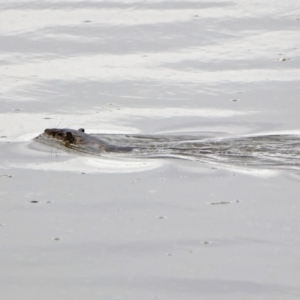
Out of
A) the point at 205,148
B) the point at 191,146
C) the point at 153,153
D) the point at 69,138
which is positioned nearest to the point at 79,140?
the point at 69,138

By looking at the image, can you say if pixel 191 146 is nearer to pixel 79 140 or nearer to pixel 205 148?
pixel 205 148

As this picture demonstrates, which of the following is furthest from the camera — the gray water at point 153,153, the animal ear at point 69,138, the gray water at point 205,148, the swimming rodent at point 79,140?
the animal ear at point 69,138

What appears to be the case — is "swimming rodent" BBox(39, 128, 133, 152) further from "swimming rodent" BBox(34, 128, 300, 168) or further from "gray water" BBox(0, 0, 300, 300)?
"gray water" BBox(0, 0, 300, 300)

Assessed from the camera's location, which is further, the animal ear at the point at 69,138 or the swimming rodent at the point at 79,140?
the animal ear at the point at 69,138

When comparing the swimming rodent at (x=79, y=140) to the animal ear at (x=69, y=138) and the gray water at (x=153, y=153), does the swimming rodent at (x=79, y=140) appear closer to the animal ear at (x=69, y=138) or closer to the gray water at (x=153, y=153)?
the animal ear at (x=69, y=138)

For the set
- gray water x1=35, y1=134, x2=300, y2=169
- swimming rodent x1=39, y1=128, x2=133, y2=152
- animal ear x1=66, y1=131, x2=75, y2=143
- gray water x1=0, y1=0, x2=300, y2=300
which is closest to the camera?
gray water x1=0, y1=0, x2=300, y2=300

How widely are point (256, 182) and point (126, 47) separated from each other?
4.67 m

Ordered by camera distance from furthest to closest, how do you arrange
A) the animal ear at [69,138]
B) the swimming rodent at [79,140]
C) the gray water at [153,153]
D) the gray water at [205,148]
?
1. the animal ear at [69,138]
2. the swimming rodent at [79,140]
3. the gray water at [205,148]
4. the gray water at [153,153]

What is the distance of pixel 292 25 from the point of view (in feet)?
40.5

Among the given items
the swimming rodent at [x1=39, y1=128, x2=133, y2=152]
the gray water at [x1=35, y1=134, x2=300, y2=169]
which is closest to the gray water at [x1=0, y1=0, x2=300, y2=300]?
the gray water at [x1=35, y1=134, x2=300, y2=169]

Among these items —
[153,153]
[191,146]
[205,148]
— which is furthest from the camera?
[191,146]

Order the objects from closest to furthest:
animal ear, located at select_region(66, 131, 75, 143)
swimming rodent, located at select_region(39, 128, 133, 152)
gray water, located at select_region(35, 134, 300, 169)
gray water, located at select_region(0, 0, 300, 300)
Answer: gray water, located at select_region(0, 0, 300, 300) < gray water, located at select_region(35, 134, 300, 169) < swimming rodent, located at select_region(39, 128, 133, 152) < animal ear, located at select_region(66, 131, 75, 143)

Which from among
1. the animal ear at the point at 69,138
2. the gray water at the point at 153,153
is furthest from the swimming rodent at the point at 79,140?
the gray water at the point at 153,153

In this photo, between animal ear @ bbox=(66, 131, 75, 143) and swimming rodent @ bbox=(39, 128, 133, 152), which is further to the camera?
Answer: animal ear @ bbox=(66, 131, 75, 143)
